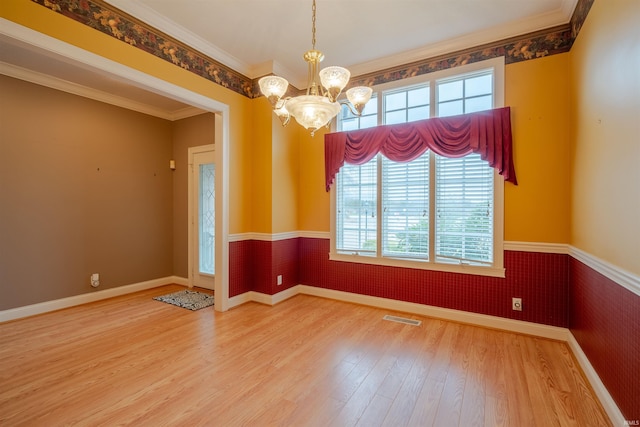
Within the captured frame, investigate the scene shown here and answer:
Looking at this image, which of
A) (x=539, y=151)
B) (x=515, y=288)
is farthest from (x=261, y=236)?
(x=539, y=151)

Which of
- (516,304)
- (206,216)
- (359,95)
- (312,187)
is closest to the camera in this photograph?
(359,95)

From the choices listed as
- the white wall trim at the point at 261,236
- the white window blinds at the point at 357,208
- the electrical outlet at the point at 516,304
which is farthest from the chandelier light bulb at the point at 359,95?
the electrical outlet at the point at 516,304

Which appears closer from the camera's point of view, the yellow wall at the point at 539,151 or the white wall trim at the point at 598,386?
the white wall trim at the point at 598,386

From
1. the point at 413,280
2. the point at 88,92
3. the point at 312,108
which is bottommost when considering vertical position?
the point at 413,280

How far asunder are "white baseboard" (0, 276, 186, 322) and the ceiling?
2.72m

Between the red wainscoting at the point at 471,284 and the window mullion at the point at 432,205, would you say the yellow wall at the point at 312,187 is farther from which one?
the window mullion at the point at 432,205

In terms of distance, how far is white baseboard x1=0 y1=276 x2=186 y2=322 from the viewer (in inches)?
128

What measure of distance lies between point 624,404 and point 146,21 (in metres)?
4.59

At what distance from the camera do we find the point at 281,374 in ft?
7.24

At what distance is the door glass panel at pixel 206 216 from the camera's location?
15.0 ft

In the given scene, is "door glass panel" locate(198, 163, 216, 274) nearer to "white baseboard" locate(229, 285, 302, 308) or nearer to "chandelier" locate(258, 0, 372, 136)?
"white baseboard" locate(229, 285, 302, 308)

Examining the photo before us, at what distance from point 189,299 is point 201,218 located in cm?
131

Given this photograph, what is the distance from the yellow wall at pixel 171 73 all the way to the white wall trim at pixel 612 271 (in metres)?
3.55

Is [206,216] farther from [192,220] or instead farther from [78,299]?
[78,299]
